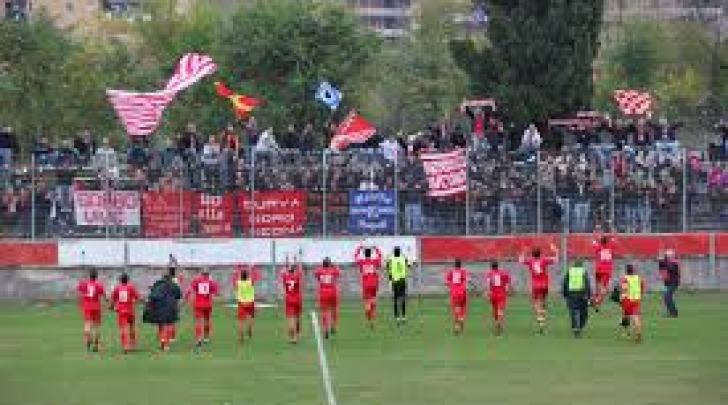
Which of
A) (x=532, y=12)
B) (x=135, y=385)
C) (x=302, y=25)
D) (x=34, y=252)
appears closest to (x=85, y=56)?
(x=302, y=25)

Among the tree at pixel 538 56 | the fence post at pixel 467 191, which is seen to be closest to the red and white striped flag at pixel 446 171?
the fence post at pixel 467 191

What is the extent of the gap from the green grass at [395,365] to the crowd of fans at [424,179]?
4.57 metres

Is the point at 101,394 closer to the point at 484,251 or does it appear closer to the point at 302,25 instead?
the point at 484,251

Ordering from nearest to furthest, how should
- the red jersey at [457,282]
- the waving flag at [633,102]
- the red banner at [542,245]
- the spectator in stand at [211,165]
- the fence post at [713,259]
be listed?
the red jersey at [457,282] < the spectator in stand at [211,165] < the red banner at [542,245] < the fence post at [713,259] < the waving flag at [633,102]

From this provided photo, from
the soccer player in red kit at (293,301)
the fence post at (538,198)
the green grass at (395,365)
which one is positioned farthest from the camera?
the fence post at (538,198)

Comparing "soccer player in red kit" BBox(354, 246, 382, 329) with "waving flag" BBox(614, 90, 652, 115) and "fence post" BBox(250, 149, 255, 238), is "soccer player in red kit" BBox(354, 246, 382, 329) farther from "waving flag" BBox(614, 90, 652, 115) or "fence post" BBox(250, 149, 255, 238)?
"waving flag" BBox(614, 90, 652, 115)

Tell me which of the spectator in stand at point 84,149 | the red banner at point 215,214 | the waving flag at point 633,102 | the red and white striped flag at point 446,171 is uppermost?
the waving flag at point 633,102

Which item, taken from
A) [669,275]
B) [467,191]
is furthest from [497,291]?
[467,191]

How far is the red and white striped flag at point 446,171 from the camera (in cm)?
5488

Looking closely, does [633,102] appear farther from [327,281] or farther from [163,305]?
[163,305]

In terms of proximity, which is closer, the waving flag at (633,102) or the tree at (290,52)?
the waving flag at (633,102)

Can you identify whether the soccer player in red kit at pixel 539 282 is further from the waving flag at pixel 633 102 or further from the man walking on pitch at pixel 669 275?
the waving flag at pixel 633 102

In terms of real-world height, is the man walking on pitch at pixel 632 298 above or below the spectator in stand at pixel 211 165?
below

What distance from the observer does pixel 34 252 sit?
181 ft
